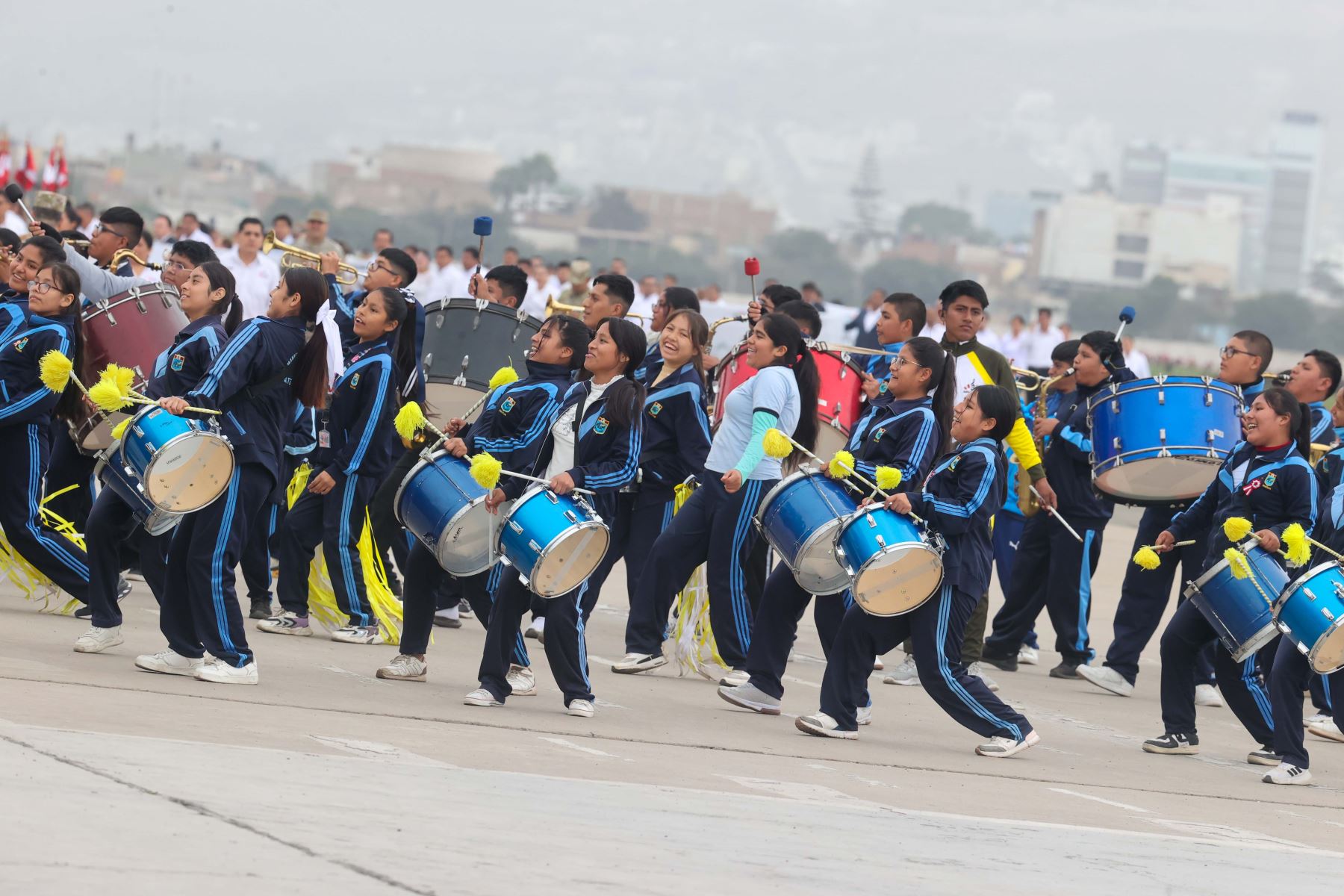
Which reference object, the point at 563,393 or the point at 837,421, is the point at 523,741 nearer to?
the point at 563,393

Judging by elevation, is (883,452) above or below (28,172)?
below

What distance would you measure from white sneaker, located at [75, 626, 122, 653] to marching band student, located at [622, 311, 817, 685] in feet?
8.05

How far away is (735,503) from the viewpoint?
30.8 ft

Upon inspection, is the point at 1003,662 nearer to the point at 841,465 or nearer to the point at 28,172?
the point at 841,465

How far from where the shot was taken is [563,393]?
848cm

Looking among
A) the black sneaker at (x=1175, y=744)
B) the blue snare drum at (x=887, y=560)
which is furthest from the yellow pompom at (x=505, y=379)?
the black sneaker at (x=1175, y=744)

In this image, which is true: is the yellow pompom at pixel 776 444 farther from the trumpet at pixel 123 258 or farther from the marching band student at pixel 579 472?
the trumpet at pixel 123 258

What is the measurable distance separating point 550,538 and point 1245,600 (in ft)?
9.60

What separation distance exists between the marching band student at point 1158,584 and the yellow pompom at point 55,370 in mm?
5341

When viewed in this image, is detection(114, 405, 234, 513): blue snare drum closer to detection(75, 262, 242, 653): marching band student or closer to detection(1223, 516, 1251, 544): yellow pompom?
detection(75, 262, 242, 653): marching band student

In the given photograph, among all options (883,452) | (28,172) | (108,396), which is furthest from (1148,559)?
(28,172)

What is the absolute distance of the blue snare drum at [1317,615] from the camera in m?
8.20

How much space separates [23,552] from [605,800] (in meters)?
3.85

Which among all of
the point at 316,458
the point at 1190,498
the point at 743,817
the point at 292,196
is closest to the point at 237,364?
the point at 316,458
